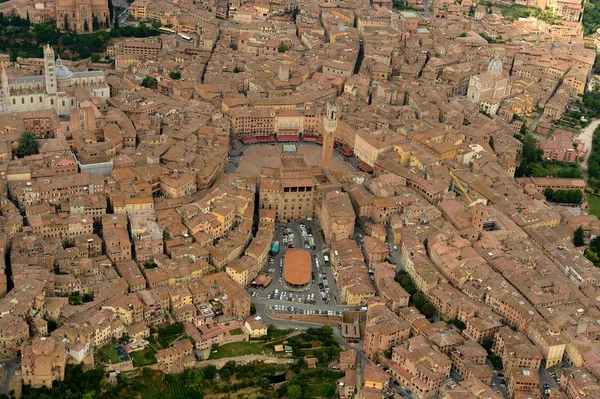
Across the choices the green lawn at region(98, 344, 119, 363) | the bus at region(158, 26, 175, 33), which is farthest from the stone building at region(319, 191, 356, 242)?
the bus at region(158, 26, 175, 33)

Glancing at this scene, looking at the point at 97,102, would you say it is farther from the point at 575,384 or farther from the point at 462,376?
the point at 575,384

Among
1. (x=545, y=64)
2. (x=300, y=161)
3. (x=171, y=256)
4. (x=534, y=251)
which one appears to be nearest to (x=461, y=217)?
(x=534, y=251)

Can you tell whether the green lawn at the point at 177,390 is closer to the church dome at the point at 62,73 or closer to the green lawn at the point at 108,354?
the green lawn at the point at 108,354

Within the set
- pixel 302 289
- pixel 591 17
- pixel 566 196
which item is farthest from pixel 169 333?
pixel 591 17

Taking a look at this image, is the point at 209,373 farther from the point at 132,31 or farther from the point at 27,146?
the point at 132,31

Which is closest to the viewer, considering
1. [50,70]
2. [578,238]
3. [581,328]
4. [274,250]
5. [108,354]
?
[108,354]

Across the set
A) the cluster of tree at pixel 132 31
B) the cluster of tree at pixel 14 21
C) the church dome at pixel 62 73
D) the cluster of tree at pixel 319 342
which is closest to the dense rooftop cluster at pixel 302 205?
the church dome at pixel 62 73
